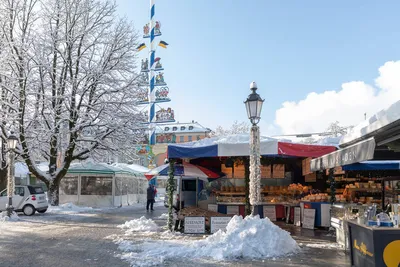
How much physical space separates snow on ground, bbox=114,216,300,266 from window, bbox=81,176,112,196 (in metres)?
17.7

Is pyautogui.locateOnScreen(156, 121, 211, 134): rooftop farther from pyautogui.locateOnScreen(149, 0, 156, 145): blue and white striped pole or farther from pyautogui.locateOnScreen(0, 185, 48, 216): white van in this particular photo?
pyautogui.locateOnScreen(0, 185, 48, 216): white van

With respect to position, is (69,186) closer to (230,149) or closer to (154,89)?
(154,89)

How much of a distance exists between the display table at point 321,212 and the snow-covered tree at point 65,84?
45.1ft

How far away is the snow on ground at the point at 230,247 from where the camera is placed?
7977 mm

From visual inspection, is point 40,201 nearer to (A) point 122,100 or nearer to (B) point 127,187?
(A) point 122,100

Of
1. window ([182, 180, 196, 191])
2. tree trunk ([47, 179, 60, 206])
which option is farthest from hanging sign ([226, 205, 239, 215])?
tree trunk ([47, 179, 60, 206])

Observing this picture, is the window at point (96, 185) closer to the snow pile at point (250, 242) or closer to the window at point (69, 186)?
the window at point (69, 186)

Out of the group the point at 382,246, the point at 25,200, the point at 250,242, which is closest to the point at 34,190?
the point at 25,200

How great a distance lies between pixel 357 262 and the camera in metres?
5.89

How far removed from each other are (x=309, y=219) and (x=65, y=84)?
1660cm

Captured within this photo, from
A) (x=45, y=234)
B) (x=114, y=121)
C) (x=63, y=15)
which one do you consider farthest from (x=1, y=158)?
(x=45, y=234)

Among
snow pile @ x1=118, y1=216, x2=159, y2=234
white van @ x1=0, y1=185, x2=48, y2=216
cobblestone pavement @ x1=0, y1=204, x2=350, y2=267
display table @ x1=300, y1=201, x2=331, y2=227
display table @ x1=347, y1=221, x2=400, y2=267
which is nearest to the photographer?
display table @ x1=347, y1=221, x2=400, y2=267

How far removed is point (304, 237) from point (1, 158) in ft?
61.6

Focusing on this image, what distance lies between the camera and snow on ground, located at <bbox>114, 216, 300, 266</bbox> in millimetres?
7977
